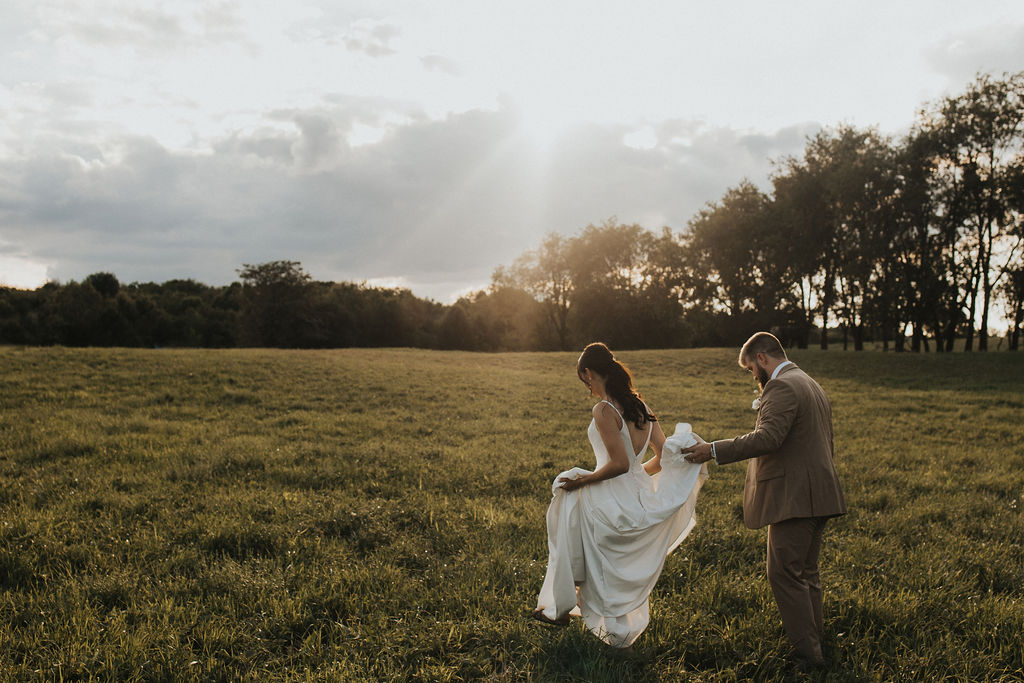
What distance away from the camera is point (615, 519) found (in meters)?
4.83

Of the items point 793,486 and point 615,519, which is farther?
point 615,519

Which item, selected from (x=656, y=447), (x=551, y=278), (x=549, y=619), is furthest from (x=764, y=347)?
(x=551, y=278)

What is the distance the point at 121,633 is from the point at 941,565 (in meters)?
8.58

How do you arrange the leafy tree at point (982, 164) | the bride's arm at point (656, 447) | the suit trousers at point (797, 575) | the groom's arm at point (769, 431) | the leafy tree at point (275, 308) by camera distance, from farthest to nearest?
the leafy tree at point (275, 308)
the leafy tree at point (982, 164)
the bride's arm at point (656, 447)
the suit trousers at point (797, 575)
the groom's arm at point (769, 431)

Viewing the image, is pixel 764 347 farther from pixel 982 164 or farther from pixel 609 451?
pixel 982 164

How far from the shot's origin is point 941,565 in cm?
686

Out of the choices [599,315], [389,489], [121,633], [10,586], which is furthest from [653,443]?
[599,315]

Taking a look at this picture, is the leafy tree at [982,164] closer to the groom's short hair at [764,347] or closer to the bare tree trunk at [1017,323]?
the bare tree trunk at [1017,323]

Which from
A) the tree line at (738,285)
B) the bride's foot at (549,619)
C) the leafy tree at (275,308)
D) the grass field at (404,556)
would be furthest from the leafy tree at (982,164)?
the leafy tree at (275,308)

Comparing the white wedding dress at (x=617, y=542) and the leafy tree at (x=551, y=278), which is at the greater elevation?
Answer: the leafy tree at (x=551, y=278)

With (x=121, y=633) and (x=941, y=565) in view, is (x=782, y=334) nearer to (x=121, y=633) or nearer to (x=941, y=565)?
(x=941, y=565)

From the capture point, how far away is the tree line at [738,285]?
125 feet

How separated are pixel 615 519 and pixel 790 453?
5.04 ft

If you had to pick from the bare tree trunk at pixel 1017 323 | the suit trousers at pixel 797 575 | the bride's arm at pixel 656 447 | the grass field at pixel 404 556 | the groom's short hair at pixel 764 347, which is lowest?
the grass field at pixel 404 556
